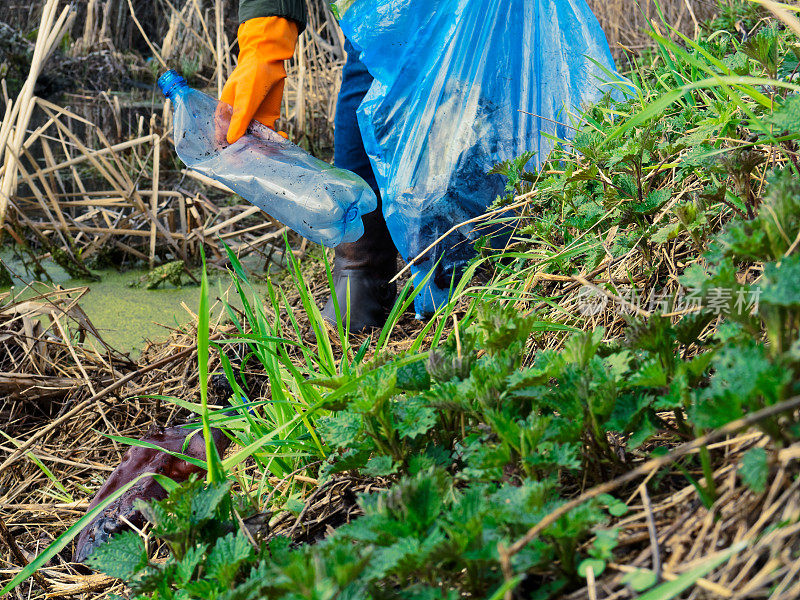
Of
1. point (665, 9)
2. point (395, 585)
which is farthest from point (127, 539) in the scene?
point (665, 9)

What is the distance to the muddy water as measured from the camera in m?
2.18

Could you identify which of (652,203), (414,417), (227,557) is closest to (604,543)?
(414,417)

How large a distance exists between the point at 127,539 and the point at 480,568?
1.37 ft

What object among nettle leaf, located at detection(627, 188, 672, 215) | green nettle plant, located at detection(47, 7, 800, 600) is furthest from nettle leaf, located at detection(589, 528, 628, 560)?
nettle leaf, located at detection(627, 188, 672, 215)

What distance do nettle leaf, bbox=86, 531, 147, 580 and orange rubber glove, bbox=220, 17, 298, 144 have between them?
4.13ft

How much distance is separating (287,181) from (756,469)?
58.1 inches

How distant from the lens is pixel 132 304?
2.40 metres

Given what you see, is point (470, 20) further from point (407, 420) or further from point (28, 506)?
point (28, 506)

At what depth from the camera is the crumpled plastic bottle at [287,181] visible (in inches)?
69.4

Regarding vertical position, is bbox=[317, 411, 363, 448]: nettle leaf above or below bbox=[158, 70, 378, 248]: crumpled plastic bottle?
below

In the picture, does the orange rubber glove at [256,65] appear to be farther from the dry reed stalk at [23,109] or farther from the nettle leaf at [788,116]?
the nettle leaf at [788,116]

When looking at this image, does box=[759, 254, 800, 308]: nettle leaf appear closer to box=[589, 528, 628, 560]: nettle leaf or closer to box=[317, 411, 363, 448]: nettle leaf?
box=[589, 528, 628, 560]: nettle leaf

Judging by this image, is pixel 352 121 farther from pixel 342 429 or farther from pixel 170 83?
pixel 342 429

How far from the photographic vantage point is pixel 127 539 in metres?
0.74
